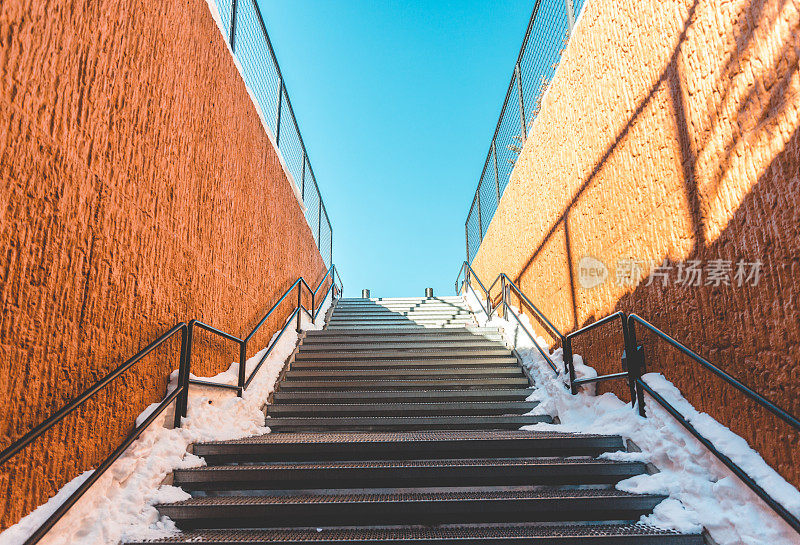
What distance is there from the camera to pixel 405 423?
12.8ft

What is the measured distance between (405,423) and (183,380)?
1.72m

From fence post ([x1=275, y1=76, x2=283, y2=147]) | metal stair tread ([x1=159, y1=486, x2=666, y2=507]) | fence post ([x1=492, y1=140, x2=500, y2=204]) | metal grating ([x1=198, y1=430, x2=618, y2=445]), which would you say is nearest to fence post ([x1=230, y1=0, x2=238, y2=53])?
fence post ([x1=275, y1=76, x2=283, y2=147])

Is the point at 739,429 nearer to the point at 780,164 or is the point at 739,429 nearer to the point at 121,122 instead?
the point at 780,164

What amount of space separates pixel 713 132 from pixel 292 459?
3.17 metres

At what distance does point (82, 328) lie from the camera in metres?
2.35

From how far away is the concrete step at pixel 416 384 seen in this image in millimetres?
4648

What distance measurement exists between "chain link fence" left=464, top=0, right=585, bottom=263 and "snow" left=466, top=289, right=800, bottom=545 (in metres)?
3.95

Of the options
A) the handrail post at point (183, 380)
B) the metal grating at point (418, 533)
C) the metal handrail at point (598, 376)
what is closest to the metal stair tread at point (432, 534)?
the metal grating at point (418, 533)

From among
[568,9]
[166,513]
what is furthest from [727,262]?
[568,9]

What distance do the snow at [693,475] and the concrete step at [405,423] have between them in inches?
14.2

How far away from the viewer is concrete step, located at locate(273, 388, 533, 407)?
4.38m

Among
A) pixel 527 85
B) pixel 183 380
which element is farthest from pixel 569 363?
pixel 527 85

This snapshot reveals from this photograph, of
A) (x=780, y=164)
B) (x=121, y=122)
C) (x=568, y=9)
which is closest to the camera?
(x=780, y=164)

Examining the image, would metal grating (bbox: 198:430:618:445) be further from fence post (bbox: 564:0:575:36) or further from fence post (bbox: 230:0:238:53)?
fence post (bbox: 564:0:575:36)
